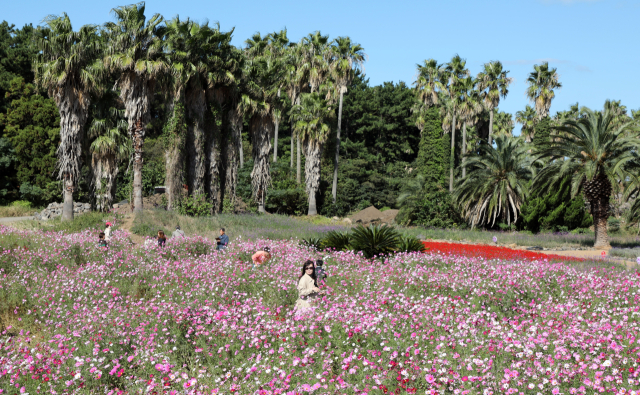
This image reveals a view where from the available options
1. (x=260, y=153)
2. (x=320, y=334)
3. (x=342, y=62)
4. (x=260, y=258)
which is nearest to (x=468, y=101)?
(x=342, y=62)

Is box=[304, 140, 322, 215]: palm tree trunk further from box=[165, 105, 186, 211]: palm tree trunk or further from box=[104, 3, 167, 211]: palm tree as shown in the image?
box=[104, 3, 167, 211]: palm tree

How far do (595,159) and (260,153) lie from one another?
20.5 metres

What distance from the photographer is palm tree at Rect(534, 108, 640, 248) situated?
2300cm

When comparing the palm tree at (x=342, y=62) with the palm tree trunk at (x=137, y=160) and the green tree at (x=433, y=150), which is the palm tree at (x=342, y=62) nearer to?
the green tree at (x=433, y=150)

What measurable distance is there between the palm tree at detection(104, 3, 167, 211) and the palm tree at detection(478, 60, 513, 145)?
35.6 m

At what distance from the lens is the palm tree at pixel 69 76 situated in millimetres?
26016

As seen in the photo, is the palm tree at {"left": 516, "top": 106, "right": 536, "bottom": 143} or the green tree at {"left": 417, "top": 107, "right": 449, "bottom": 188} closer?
the green tree at {"left": 417, "top": 107, "right": 449, "bottom": 188}

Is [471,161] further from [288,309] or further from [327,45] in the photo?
[288,309]

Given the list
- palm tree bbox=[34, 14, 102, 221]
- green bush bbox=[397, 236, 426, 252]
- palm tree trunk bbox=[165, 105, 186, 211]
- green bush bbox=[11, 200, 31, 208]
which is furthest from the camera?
green bush bbox=[11, 200, 31, 208]

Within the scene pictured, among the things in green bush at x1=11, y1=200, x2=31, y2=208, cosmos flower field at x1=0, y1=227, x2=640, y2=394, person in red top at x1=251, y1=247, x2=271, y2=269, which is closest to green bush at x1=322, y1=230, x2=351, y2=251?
person in red top at x1=251, y1=247, x2=271, y2=269

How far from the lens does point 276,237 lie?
22594 mm

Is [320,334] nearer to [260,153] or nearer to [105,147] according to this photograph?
[105,147]

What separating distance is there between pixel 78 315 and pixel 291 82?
39739 mm

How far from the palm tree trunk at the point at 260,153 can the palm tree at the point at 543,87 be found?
105ft
